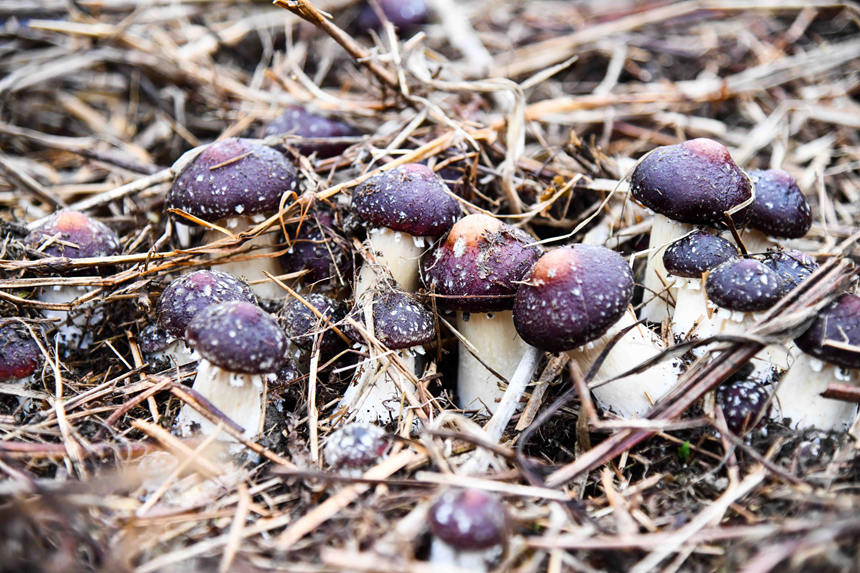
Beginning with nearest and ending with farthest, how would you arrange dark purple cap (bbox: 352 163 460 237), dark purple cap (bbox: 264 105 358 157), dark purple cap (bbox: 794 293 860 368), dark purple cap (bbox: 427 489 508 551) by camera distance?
dark purple cap (bbox: 427 489 508 551) < dark purple cap (bbox: 794 293 860 368) < dark purple cap (bbox: 352 163 460 237) < dark purple cap (bbox: 264 105 358 157)

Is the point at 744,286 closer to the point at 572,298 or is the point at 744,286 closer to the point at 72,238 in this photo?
the point at 572,298

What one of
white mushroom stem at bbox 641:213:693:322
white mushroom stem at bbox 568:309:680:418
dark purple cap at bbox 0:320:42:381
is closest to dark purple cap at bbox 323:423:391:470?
white mushroom stem at bbox 568:309:680:418

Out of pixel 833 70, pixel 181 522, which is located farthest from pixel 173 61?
pixel 833 70

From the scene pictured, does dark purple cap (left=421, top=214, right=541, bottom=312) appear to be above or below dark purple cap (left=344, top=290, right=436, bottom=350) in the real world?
above

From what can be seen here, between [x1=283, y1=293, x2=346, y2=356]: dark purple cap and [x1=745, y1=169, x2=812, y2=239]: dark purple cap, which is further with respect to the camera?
[x1=745, y1=169, x2=812, y2=239]: dark purple cap

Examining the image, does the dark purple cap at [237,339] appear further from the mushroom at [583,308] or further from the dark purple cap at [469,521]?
the mushroom at [583,308]

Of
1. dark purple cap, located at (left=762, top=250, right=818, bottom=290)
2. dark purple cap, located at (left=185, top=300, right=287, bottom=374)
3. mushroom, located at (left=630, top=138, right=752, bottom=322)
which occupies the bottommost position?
dark purple cap, located at (left=185, top=300, right=287, bottom=374)

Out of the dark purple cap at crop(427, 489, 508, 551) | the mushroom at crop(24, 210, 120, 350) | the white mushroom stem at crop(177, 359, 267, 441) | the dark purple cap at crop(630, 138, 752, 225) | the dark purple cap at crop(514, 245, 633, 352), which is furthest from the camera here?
the mushroom at crop(24, 210, 120, 350)

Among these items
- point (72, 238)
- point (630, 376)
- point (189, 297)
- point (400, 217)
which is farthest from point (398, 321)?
point (72, 238)

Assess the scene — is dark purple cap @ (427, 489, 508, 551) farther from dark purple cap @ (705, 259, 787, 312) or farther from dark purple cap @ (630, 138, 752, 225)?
dark purple cap @ (630, 138, 752, 225)
